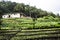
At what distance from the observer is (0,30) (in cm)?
705

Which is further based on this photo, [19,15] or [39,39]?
[19,15]

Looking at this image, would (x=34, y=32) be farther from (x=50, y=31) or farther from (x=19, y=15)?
(x=19, y=15)

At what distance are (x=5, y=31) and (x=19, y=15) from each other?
22.7 metres

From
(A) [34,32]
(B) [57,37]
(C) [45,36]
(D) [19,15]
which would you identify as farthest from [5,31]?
(D) [19,15]

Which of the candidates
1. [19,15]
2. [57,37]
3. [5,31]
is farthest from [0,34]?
[19,15]

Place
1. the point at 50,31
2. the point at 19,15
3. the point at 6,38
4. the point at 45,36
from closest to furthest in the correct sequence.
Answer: the point at 6,38, the point at 45,36, the point at 50,31, the point at 19,15

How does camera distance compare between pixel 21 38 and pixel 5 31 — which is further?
pixel 5 31

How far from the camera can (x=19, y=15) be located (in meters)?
29.7

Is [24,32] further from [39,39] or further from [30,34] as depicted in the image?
[39,39]

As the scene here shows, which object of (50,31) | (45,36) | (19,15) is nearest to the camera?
(45,36)

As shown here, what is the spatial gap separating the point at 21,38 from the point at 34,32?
2.71 ft

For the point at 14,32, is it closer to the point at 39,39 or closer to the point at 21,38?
the point at 21,38

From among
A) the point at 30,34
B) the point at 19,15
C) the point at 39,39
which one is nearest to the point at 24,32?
the point at 30,34

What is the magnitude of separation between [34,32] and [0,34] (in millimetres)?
1574
